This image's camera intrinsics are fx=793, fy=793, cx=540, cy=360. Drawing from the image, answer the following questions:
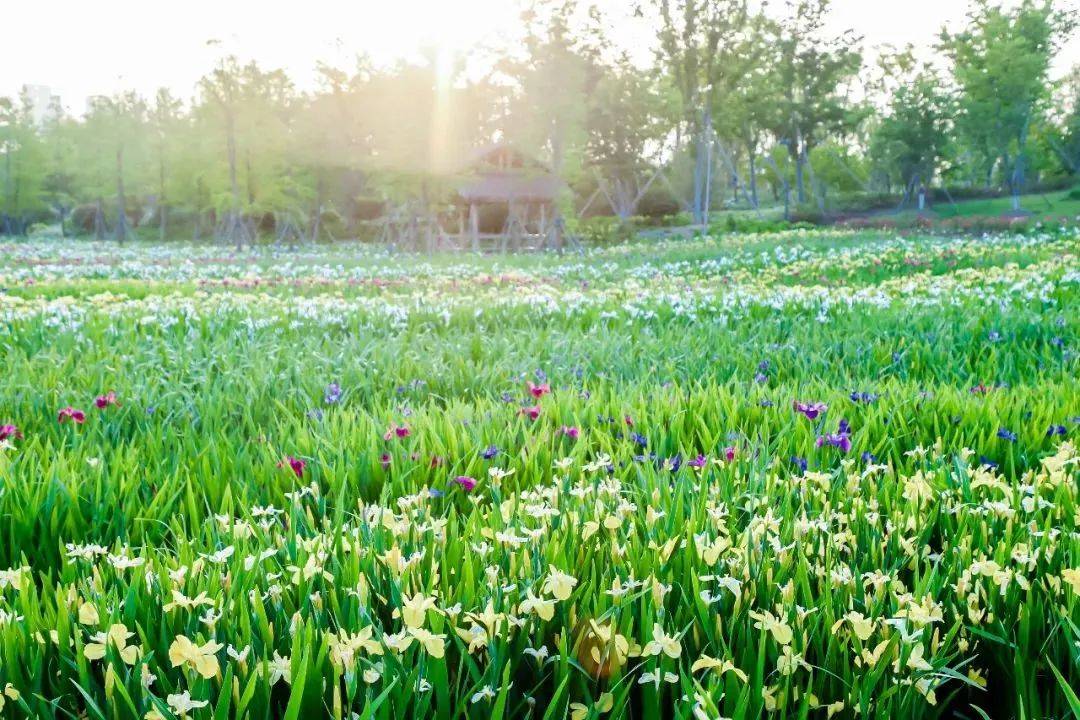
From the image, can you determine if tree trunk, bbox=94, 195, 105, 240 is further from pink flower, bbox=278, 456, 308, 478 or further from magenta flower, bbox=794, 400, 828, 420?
magenta flower, bbox=794, 400, 828, 420

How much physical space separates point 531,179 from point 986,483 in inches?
1700

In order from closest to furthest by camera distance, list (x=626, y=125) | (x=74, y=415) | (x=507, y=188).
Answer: (x=74, y=415), (x=507, y=188), (x=626, y=125)

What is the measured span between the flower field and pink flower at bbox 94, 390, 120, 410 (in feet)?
0.16

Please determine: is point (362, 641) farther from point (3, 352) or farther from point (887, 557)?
point (3, 352)

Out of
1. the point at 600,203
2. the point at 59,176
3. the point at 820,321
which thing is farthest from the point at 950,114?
the point at 59,176

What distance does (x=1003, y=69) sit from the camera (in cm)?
4744

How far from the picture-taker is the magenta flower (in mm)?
3824

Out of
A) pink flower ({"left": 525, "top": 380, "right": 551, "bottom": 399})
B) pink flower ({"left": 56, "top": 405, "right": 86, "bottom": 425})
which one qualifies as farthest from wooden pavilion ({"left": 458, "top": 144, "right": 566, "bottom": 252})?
pink flower ({"left": 56, "top": 405, "right": 86, "bottom": 425})

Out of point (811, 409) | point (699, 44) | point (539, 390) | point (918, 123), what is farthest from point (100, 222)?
point (811, 409)

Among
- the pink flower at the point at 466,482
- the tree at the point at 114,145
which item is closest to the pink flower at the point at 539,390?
the pink flower at the point at 466,482

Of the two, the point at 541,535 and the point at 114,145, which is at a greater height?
the point at 114,145

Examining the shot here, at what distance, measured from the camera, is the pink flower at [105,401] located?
4.18m

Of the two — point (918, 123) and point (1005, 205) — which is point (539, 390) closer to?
point (918, 123)

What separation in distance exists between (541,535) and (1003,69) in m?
56.0
